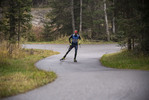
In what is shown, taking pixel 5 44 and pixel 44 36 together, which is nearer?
pixel 5 44

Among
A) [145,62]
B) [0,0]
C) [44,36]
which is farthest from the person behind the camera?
[44,36]

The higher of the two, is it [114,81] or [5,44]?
[5,44]

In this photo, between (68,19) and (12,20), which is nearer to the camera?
(12,20)

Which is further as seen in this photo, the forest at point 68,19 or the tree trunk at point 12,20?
the tree trunk at point 12,20

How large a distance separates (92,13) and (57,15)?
248 inches

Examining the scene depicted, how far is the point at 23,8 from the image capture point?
22734mm

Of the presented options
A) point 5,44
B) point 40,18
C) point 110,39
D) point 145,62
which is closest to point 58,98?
point 145,62

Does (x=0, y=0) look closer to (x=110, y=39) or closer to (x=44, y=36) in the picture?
(x=110, y=39)

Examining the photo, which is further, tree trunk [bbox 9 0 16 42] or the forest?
tree trunk [bbox 9 0 16 42]

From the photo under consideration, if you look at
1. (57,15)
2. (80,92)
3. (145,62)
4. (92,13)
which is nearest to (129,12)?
(145,62)

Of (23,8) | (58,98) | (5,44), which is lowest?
(58,98)

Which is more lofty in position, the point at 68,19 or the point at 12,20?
the point at 68,19

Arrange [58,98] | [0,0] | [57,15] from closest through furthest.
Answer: [58,98], [0,0], [57,15]

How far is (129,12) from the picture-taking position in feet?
46.8
